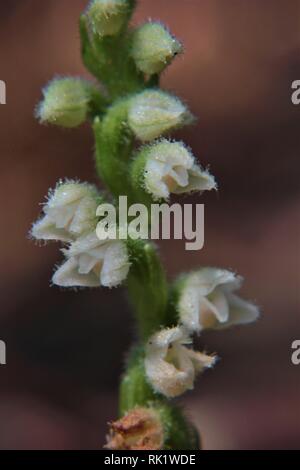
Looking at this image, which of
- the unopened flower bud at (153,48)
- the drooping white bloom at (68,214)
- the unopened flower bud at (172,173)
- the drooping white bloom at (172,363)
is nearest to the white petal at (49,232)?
the drooping white bloom at (68,214)

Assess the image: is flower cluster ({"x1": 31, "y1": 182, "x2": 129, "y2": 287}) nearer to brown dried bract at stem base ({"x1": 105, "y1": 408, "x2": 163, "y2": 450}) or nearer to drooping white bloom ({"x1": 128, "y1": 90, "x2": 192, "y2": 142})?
drooping white bloom ({"x1": 128, "y1": 90, "x2": 192, "y2": 142})

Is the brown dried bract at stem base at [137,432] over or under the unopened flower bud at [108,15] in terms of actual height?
under

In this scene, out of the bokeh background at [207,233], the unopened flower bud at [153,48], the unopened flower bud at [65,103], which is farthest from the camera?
the bokeh background at [207,233]

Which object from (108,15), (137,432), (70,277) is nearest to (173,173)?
(70,277)

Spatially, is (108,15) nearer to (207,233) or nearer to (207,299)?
(207,299)

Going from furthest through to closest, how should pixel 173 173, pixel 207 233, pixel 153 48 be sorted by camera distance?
pixel 207 233, pixel 153 48, pixel 173 173

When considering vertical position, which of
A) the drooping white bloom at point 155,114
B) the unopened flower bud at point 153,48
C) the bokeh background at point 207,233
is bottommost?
the drooping white bloom at point 155,114

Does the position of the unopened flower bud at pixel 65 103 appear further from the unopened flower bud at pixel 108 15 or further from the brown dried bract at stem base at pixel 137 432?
the brown dried bract at stem base at pixel 137 432
